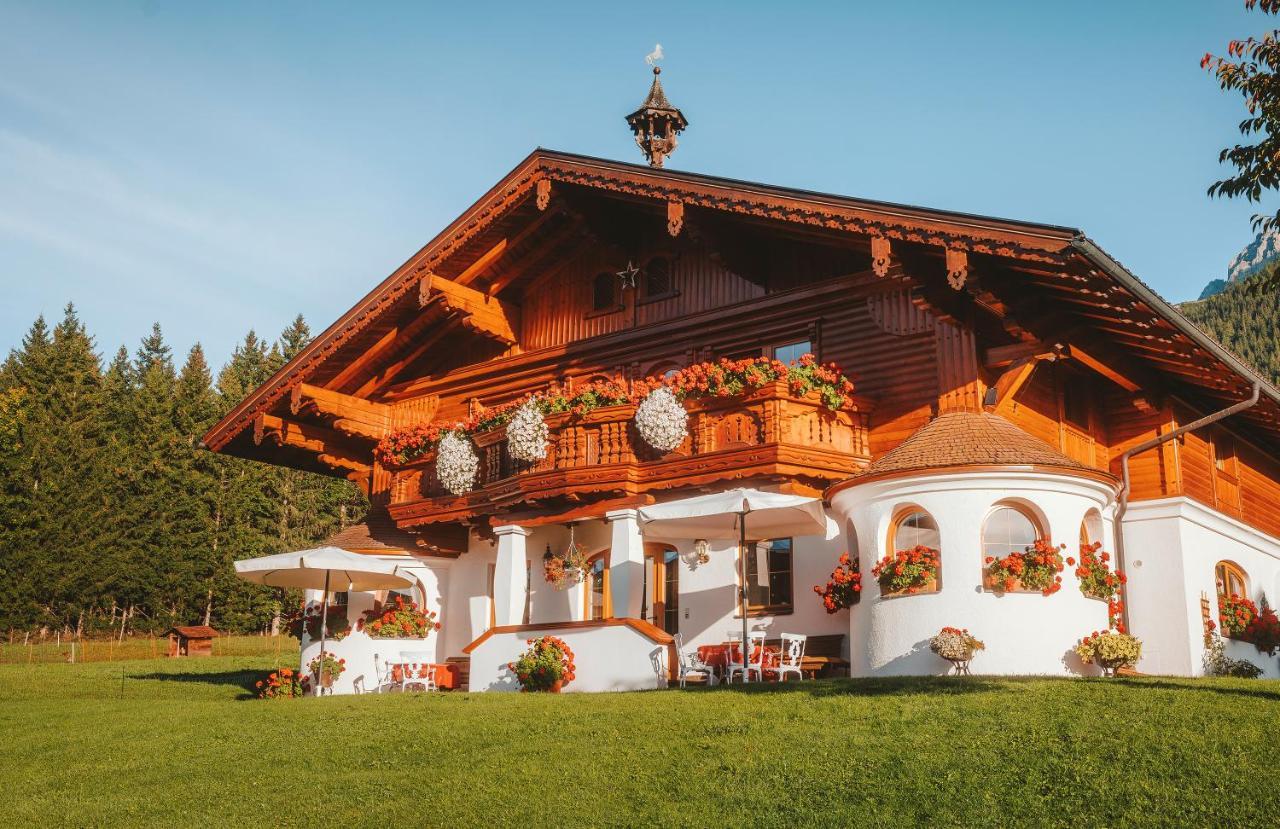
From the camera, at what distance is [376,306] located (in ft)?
75.3

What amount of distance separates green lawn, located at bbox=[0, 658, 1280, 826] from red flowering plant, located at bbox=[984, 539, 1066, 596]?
227 centimetres

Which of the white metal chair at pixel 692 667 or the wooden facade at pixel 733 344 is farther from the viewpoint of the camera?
the wooden facade at pixel 733 344

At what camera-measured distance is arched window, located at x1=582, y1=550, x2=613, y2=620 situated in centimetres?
2044

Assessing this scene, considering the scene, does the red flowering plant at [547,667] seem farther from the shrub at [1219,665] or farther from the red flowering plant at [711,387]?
the shrub at [1219,665]

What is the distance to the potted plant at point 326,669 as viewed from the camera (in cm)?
2067

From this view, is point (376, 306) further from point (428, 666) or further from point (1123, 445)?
point (1123, 445)

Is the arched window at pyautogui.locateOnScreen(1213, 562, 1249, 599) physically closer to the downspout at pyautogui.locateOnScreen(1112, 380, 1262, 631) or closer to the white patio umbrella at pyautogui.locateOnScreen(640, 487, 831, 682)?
the downspout at pyautogui.locateOnScreen(1112, 380, 1262, 631)

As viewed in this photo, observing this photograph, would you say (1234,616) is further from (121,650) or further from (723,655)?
(121,650)

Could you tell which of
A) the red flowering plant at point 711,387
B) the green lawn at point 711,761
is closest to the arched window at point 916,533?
the red flowering plant at point 711,387

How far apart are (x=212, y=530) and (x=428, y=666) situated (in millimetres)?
37935

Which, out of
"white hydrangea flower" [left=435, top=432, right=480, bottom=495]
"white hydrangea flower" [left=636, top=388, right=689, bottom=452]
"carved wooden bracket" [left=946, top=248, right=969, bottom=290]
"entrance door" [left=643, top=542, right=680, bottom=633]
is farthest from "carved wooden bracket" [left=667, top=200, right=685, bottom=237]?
"white hydrangea flower" [left=435, top=432, right=480, bottom=495]

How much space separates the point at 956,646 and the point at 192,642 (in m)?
34.4

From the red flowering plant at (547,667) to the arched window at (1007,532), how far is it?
6.18 m

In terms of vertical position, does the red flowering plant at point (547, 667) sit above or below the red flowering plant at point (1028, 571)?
below
